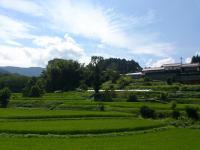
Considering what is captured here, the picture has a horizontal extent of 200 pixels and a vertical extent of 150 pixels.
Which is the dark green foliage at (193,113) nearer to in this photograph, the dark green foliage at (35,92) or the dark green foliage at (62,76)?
the dark green foliage at (35,92)

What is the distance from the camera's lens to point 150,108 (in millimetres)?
57625

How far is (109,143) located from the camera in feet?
100

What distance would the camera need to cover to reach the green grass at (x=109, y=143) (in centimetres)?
2791

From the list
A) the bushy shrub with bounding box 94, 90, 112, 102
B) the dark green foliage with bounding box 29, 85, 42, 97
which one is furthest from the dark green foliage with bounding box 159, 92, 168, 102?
the dark green foliage with bounding box 29, 85, 42, 97

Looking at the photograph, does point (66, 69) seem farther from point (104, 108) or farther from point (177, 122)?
point (177, 122)

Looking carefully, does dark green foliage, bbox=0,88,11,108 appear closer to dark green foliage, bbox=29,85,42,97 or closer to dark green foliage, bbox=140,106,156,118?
dark green foliage, bbox=29,85,42,97

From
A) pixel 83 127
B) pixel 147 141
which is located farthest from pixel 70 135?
pixel 147 141

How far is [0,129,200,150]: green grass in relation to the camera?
27906 mm

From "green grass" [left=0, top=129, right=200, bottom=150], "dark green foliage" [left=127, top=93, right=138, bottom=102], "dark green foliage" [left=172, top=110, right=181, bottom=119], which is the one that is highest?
"dark green foliage" [left=127, top=93, right=138, bottom=102]

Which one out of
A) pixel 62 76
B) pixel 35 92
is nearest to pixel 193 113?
pixel 35 92

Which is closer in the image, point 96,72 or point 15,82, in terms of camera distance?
point 96,72

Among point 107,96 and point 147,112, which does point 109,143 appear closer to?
point 147,112

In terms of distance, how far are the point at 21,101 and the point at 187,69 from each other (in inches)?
2813

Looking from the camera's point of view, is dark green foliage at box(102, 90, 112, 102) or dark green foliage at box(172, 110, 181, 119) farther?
dark green foliage at box(102, 90, 112, 102)
